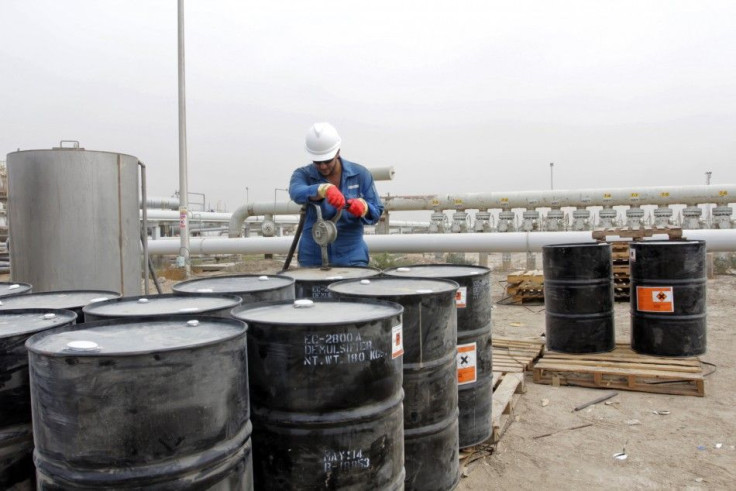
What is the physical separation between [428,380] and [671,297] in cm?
337

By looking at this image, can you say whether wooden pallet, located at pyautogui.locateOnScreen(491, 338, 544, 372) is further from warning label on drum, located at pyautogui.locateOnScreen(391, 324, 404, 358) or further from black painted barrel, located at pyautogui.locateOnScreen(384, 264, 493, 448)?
warning label on drum, located at pyautogui.locateOnScreen(391, 324, 404, 358)

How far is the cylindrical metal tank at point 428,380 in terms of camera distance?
2602 mm

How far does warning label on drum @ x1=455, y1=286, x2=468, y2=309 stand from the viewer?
324cm

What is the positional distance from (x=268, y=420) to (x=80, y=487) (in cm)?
63

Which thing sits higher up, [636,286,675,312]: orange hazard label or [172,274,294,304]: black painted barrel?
[172,274,294,304]: black painted barrel

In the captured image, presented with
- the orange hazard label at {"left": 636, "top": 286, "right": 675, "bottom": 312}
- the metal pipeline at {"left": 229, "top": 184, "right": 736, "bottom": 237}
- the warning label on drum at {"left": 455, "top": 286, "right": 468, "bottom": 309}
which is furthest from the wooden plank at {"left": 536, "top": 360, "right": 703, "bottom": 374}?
the metal pipeline at {"left": 229, "top": 184, "right": 736, "bottom": 237}

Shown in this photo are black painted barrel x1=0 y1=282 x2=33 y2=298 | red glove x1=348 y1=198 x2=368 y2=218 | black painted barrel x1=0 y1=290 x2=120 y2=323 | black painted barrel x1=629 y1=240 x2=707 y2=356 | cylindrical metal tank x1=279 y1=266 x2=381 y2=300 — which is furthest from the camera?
black painted barrel x1=629 y1=240 x2=707 y2=356

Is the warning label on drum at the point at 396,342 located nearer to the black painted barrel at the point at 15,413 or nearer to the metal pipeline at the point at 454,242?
the black painted barrel at the point at 15,413


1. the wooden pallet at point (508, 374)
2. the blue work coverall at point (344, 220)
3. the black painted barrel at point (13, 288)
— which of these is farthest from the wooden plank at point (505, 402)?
the black painted barrel at point (13, 288)

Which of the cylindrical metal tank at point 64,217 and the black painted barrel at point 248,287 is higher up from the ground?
the cylindrical metal tank at point 64,217

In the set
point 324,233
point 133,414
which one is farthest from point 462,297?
point 133,414

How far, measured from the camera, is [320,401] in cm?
198

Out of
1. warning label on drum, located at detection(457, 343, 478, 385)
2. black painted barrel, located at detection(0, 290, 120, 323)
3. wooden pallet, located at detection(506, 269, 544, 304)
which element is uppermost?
black painted barrel, located at detection(0, 290, 120, 323)

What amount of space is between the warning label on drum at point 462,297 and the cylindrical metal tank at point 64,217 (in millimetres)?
2768
